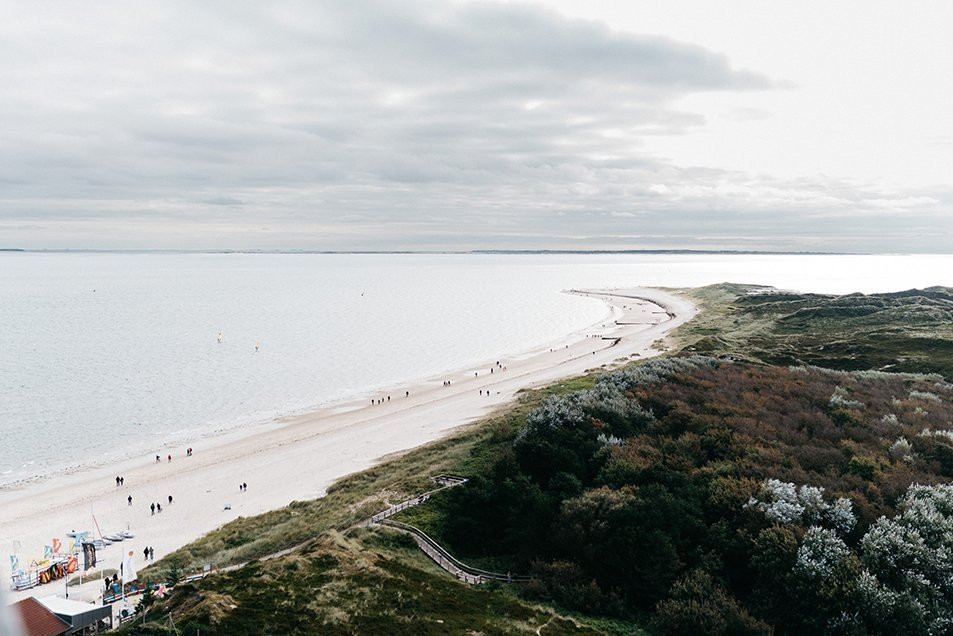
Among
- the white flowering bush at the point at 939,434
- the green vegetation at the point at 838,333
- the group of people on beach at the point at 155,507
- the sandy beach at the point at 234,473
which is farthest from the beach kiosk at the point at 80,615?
the green vegetation at the point at 838,333

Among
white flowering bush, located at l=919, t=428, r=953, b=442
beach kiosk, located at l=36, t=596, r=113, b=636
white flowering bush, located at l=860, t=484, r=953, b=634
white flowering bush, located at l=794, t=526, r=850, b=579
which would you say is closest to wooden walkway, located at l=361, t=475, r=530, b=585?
white flowering bush, located at l=794, t=526, r=850, b=579

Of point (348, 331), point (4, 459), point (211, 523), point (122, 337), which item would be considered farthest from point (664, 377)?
point (122, 337)

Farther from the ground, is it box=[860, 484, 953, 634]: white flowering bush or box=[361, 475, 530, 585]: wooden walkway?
box=[860, 484, 953, 634]: white flowering bush

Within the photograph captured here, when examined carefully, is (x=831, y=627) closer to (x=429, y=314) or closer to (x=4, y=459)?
(x=4, y=459)

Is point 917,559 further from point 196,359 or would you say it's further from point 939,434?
point 196,359

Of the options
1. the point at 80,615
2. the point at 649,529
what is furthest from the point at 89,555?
the point at 649,529

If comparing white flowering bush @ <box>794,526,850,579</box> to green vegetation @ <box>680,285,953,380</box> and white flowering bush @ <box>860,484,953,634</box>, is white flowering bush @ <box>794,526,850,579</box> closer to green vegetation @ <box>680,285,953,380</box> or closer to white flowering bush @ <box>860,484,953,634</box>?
white flowering bush @ <box>860,484,953,634</box>

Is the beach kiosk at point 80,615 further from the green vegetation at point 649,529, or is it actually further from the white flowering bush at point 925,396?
the white flowering bush at point 925,396
